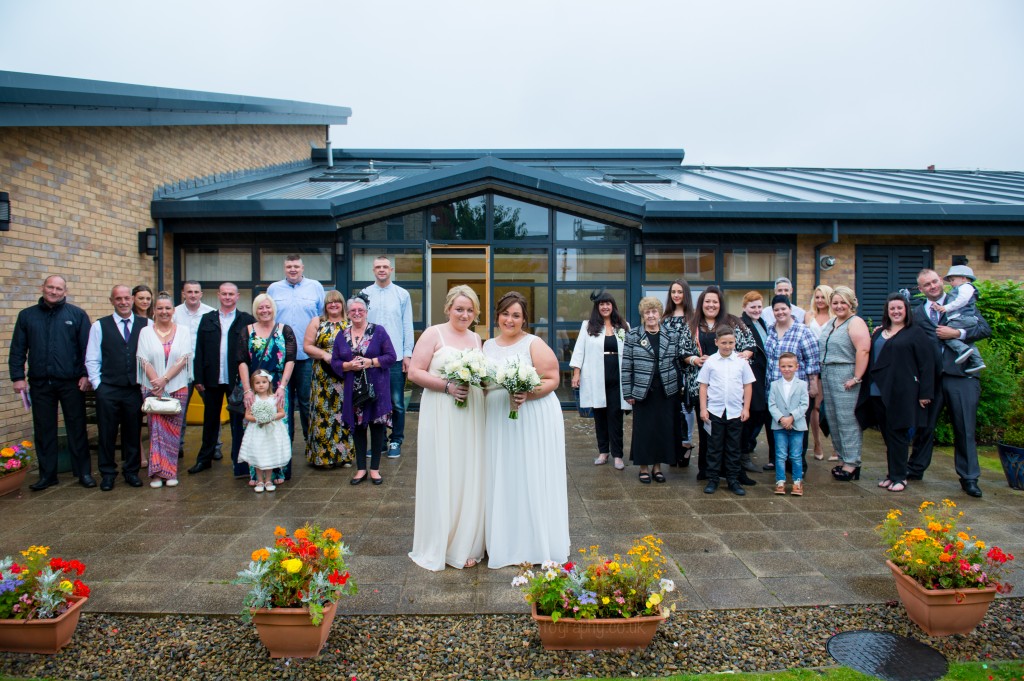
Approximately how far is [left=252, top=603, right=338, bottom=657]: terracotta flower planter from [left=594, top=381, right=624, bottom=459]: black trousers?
411 centimetres

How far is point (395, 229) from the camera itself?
10.4 metres

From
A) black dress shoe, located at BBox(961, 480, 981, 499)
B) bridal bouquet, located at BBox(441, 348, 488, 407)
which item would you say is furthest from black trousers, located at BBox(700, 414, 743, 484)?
bridal bouquet, located at BBox(441, 348, 488, 407)

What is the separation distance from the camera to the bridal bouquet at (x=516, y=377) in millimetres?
3885

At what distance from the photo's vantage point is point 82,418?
6156mm

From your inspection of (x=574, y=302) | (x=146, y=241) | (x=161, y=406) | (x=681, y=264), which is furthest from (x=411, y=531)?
(x=681, y=264)

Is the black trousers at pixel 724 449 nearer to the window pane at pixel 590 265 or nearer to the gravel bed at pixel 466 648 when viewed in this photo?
the gravel bed at pixel 466 648

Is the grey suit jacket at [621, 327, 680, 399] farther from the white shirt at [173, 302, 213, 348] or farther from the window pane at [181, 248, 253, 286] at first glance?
the window pane at [181, 248, 253, 286]

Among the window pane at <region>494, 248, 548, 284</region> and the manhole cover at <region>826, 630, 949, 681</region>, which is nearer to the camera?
the manhole cover at <region>826, 630, 949, 681</region>

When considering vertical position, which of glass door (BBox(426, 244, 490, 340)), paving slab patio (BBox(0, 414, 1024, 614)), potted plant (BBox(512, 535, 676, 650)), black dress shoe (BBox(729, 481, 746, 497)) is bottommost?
paving slab patio (BBox(0, 414, 1024, 614))

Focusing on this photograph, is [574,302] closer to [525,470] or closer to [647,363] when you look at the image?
[647,363]

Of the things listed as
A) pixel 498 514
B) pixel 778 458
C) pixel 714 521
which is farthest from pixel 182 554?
pixel 778 458

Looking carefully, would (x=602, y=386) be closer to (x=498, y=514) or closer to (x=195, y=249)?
(x=498, y=514)

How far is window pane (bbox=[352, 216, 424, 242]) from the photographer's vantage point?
33.9ft

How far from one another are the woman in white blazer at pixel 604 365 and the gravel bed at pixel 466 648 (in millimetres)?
3246
